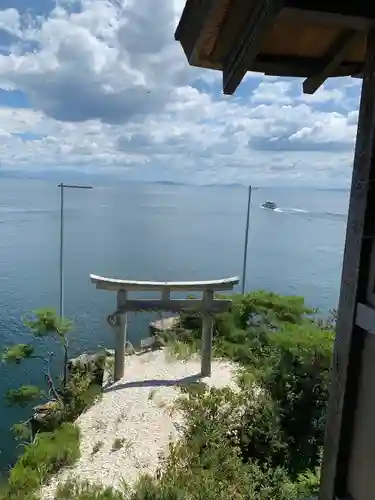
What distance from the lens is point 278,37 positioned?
6.94ft

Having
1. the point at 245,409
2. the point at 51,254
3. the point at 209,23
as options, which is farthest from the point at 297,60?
the point at 51,254

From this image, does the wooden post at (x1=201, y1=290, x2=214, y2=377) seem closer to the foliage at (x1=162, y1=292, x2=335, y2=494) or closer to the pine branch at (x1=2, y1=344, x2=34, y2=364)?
the foliage at (x1=162, y1=292, x2=335, y2=494)

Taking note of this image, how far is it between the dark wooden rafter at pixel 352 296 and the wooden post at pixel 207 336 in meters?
6.37

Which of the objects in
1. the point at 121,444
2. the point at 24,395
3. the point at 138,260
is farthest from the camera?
the point at 138,260

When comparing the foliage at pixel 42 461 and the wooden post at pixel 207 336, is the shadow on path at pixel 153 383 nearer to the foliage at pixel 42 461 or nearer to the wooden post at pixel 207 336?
the wooden post at pixel 207 336

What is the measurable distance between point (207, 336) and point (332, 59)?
23.1 ft

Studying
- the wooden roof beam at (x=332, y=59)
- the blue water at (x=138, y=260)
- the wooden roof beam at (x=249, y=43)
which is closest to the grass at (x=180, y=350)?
the blue water at (x=138, y=260)

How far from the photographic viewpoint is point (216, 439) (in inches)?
261

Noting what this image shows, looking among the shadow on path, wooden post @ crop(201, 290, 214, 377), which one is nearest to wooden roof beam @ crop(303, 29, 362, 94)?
wooden post @ crop(201, 290, 214, 377)

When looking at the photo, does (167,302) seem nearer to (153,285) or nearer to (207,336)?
(153,285)

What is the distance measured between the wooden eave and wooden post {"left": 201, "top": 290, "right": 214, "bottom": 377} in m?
6.45

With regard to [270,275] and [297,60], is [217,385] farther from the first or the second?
[270,275]

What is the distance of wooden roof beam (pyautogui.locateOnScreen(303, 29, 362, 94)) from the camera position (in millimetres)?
2078

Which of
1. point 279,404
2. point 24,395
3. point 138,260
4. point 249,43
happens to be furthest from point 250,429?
point 138,260
